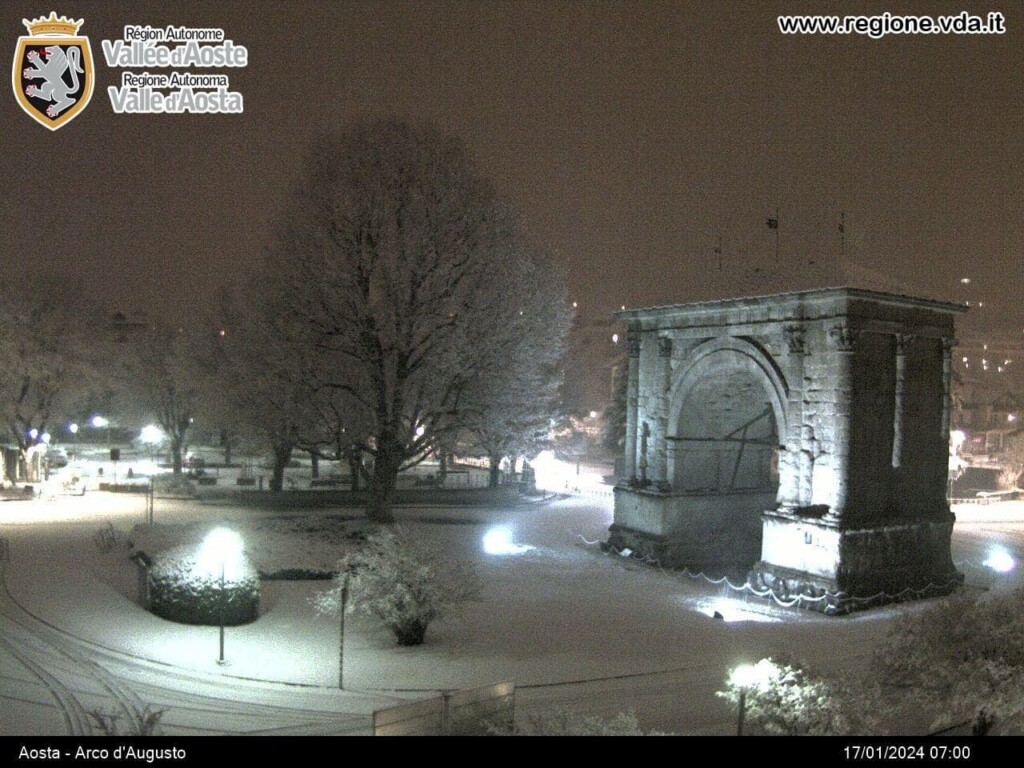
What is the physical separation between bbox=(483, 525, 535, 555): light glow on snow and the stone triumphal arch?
386 centimetres

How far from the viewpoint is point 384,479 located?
90.3ft

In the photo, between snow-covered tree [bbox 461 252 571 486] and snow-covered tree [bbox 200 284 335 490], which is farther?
snow-covered tree [bbox 461 252 571 486]

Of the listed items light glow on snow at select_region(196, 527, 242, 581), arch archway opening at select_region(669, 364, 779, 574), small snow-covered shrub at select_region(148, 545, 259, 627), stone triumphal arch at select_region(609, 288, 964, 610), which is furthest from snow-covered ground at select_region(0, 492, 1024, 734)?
arch archway opening at select_region(669, 364, 779, 574)

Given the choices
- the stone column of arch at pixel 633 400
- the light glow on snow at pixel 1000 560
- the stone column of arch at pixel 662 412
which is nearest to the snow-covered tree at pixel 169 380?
the stone column of arch at pixel 633 400

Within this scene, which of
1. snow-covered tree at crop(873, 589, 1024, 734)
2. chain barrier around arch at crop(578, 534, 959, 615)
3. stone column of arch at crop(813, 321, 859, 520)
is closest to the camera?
snow-covered tree at crop(873, 589, 1024, 734)

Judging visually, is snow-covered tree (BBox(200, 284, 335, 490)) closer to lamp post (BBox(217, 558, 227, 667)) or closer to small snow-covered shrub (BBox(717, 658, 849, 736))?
lamp post (BBox(217, 558, 227, 667))

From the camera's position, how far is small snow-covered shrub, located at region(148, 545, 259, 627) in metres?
16.2

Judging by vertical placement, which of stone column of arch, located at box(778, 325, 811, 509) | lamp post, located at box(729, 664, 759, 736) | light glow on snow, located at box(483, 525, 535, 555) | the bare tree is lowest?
light glow on snow, located at box(483, 525, 535, 555)

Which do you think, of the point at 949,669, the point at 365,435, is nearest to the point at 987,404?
the point at 365,435

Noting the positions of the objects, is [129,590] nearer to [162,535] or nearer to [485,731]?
[162,535]

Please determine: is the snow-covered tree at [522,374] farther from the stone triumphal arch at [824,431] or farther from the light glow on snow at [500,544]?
the stone triumphal arch at [824,431]

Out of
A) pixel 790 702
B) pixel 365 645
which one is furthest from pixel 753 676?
pixel 365 645
